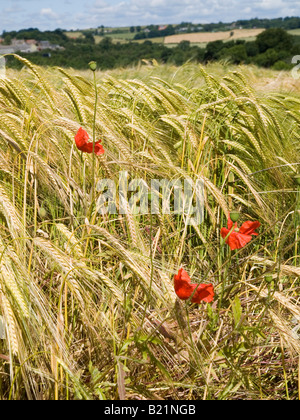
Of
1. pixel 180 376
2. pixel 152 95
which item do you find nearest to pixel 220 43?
pixel 152 95

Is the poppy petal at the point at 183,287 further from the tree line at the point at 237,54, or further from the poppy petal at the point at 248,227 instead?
the tree line at the point at 237,54

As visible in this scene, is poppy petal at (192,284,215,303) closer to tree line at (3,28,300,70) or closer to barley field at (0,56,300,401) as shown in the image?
barley field at (0,56,300,401)

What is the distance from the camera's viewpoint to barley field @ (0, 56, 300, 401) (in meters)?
1.11

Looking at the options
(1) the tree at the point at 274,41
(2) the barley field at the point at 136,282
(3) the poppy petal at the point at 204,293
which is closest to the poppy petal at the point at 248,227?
(2) the barley field at the point at 136,282

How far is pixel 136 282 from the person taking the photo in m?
1.37

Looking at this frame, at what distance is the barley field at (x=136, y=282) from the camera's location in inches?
43.7

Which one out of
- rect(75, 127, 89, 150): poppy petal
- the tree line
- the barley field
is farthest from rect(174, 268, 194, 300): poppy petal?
the tree line

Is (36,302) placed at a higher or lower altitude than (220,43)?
lower

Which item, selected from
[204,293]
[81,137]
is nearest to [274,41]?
[81,137]
